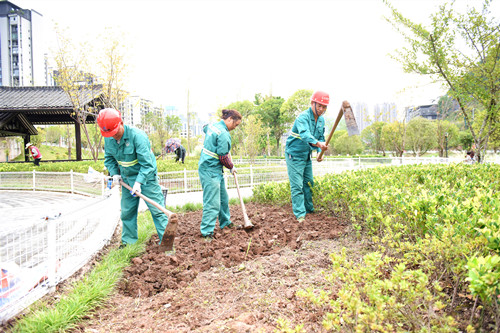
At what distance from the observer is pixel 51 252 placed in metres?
2.44

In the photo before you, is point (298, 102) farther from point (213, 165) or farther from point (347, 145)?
point (213, 165)

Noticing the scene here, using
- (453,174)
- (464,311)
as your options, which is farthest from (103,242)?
(453,174)

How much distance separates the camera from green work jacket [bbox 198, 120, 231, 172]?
4.16m

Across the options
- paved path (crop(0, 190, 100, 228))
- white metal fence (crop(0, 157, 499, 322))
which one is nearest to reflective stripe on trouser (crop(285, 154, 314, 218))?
white metal fence (crop(0, 157, 499, 322))

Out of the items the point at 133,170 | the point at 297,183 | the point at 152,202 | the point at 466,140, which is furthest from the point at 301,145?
the point at 466,140

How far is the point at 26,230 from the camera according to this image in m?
2.26

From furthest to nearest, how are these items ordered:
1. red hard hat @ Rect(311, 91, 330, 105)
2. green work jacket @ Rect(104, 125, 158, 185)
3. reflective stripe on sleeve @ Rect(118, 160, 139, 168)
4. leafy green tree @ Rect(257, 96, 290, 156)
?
leafy green tree @ Rect(257, 96, 290, 156), red hard hat @ Rect(311, 91, 330, 105), reflective stripe on sleeve @ Rect(118, 160, 139, 168), green work jacket @ Rect(104, 125, 158, 185)

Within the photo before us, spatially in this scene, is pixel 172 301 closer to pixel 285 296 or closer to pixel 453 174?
pixel 285 296

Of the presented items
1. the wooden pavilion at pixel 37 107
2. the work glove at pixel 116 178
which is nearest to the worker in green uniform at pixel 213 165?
the work glove at pixel 116 178

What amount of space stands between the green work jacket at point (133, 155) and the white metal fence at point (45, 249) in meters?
0.33

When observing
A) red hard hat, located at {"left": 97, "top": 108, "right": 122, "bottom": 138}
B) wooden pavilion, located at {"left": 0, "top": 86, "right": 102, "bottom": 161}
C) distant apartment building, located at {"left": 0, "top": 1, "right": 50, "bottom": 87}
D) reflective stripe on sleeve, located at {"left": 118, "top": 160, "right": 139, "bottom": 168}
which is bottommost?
reflective stripe on sleeve, located at {"left": 118, "top": 160, "right": 139, "bottom": 168}

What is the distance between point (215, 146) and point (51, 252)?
2.30m

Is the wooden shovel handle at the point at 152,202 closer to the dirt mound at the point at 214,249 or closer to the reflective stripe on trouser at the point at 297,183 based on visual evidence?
the dirt mound at the point at 214,249

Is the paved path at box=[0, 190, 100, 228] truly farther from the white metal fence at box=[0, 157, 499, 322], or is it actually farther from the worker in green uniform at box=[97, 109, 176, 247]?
the white metal fence at box=[0, 157, 499, 322]
